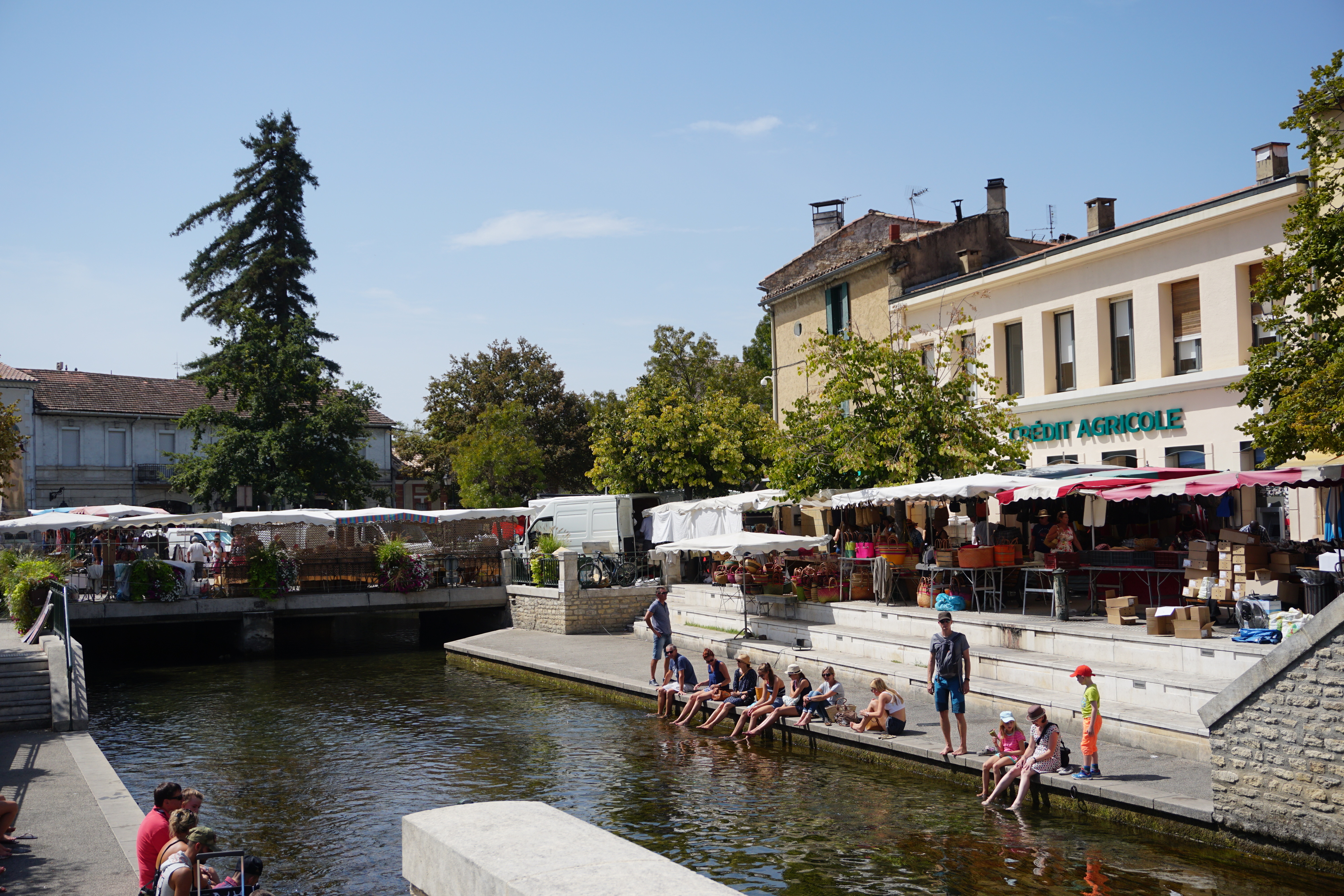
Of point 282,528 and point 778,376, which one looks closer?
point 778,376

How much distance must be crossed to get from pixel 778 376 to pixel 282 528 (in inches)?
725

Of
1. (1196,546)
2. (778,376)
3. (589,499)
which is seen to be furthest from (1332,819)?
(778,376)

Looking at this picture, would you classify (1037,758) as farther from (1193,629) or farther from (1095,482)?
(1095,482)

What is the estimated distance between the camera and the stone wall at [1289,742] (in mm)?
9484

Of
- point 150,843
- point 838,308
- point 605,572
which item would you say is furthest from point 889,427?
point 150,843

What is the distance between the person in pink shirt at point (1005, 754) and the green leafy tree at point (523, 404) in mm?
42949

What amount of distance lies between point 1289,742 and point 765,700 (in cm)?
785

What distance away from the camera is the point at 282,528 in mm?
38688

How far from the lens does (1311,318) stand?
16.8m

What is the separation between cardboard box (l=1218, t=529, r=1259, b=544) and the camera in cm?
1473

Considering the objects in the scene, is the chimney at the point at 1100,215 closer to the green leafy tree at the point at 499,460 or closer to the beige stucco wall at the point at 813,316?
the beige stucco wall at the point at 813,316

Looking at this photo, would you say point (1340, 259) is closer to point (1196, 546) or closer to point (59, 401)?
point (1196, 546)

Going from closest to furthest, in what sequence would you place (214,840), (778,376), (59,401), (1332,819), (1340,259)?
(214,840), (1332,819), (1340,259), (778,376), (59,401)

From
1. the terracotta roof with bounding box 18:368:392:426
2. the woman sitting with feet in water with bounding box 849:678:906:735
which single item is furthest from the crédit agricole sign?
the terracotta roof with bounding box 18:368:392:426
